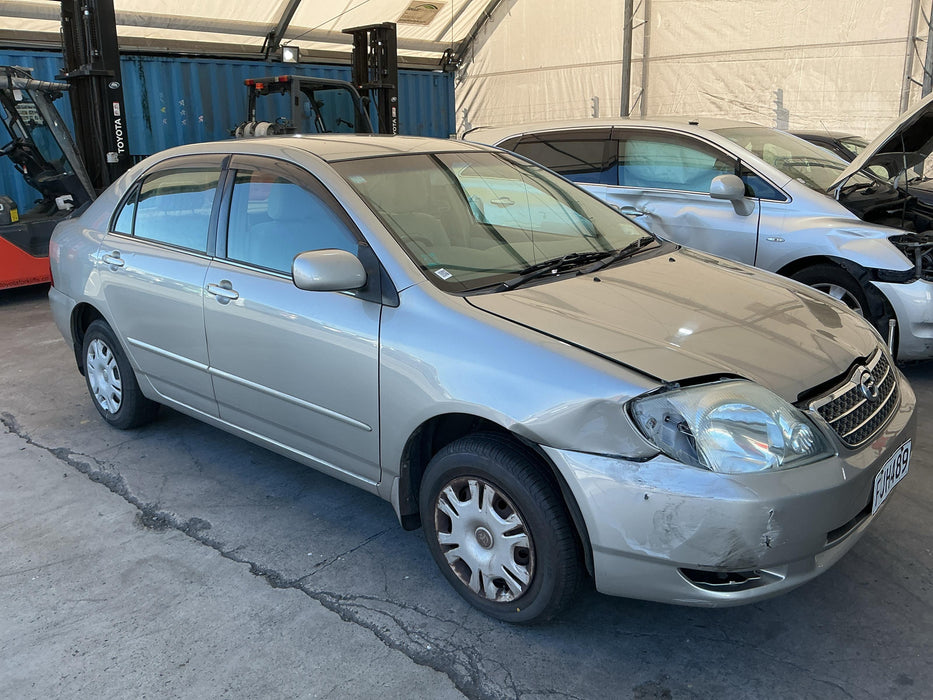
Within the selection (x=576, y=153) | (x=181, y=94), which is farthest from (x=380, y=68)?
(x=576, y=153)

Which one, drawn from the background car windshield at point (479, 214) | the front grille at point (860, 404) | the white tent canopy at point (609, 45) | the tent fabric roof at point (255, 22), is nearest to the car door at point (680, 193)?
Result: the background car windshield at point (479, 214)

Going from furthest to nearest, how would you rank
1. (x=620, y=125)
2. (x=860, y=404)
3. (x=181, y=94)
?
(x=181, y=94) < (x=620, y=125) < (x=860, y=404)

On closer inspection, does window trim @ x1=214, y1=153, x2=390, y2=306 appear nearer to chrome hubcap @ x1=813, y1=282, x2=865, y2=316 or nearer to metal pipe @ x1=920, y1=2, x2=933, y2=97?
chrome hubcap @ x1=813, y1=282, x2=865, y2=316

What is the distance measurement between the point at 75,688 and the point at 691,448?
1890 millimetres

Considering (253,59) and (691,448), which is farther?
(253,59)

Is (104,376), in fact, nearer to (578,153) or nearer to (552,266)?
(552,266)

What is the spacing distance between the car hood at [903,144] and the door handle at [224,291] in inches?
149

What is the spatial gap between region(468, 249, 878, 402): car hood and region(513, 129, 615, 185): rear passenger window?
2.97 metres

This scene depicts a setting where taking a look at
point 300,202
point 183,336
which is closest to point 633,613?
point 300,202

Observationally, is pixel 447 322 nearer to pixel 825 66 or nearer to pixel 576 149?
pixel 576 149

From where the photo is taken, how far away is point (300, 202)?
3070 mm

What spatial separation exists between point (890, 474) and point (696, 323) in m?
0.75

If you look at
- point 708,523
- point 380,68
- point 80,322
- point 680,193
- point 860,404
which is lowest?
point 80,322

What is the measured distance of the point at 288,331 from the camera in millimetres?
2932
